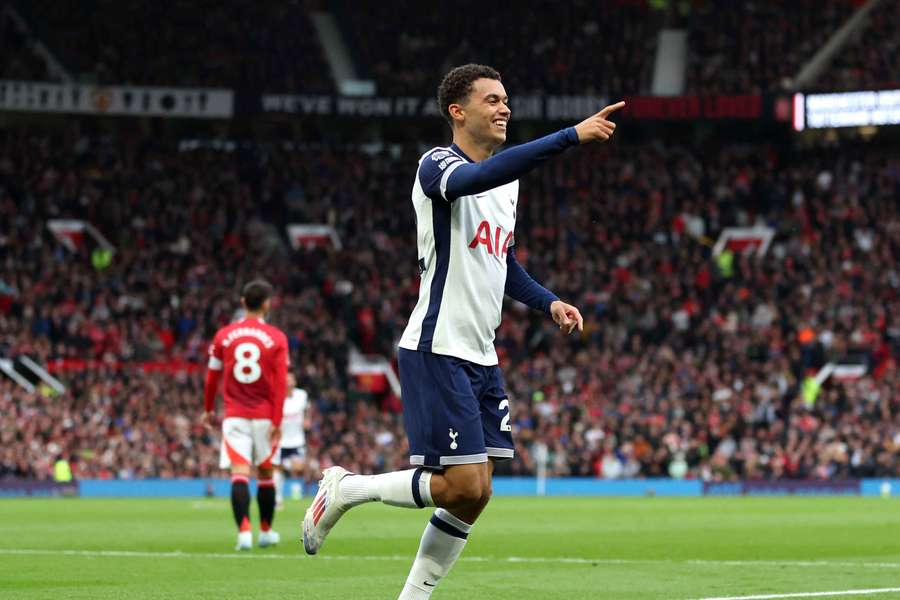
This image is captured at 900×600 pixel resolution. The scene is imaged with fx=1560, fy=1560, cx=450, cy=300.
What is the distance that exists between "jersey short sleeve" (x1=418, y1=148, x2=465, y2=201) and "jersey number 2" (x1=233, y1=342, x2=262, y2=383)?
677 centimetres

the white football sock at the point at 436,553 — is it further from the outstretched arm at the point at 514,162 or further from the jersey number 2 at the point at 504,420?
the outstretched arm at the point at 514,162

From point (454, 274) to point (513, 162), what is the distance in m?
0.81

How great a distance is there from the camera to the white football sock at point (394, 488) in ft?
22.7

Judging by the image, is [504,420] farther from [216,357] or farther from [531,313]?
[531,313]

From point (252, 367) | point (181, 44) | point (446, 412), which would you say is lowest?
point (252, 367)

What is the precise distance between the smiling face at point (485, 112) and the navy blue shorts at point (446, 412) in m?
1.08

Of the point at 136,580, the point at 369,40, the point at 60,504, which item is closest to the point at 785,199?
the point at 369,40

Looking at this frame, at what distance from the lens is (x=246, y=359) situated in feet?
44.6

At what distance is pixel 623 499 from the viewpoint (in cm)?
2953

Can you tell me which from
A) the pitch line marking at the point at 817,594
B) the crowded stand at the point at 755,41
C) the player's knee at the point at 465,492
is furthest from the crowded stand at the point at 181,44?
the player's knee at the point at 465,492

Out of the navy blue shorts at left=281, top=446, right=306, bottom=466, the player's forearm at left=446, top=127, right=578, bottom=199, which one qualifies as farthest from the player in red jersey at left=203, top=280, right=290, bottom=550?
the navy blue shorts at left=281, top=446, right=306, bottom=466

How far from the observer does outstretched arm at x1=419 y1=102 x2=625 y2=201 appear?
646 centimetres

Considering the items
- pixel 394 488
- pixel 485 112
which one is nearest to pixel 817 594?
pixel 394 488

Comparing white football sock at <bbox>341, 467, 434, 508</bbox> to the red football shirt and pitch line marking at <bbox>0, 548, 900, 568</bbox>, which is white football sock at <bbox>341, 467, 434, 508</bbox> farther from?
the red football shirt
